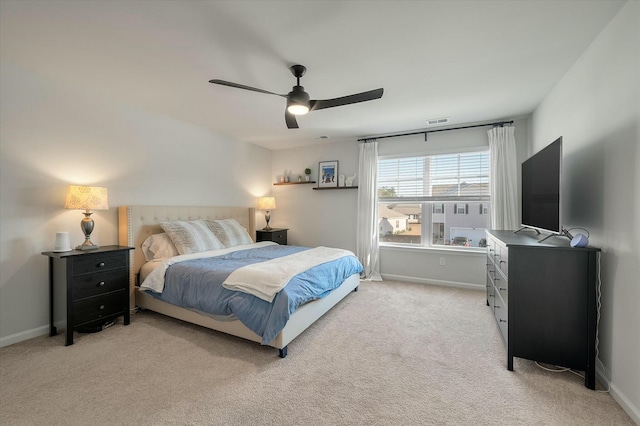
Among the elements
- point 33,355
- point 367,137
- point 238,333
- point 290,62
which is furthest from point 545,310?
point 33,355

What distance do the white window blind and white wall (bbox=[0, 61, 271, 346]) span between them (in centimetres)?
335

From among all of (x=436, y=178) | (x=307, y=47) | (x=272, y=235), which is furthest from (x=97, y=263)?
(x=436, y=178)

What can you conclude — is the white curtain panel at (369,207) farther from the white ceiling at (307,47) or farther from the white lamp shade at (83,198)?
the white lamp shade at (83,198)

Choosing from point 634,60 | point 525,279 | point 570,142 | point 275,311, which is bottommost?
point 275,311

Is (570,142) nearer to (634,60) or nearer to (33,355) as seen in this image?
(634,60)

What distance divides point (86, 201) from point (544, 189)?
421 centimetres

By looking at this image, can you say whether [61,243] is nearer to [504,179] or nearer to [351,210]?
[351,210]

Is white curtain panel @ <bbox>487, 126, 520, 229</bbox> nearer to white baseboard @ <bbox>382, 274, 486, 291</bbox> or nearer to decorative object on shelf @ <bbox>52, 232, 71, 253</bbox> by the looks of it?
white baseboard @ <bbox>382, 274, 486, 291</bbox>

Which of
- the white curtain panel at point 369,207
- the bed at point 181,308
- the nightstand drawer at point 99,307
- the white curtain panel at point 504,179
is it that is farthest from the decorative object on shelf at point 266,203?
the white curtain panel at point 504,179

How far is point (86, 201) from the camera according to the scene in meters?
2.59

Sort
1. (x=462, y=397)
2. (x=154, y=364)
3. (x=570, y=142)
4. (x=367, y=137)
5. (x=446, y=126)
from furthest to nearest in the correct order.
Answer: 1. (x=367, y=137)
2. (x=446, y=126)
3. (x=570, y=142)
4. (x=154, y=364)
5. (x=462, y=397)

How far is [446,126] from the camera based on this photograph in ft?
13.4

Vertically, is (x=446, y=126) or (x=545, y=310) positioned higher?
(x=446, y=126)

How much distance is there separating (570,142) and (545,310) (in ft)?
5.11
